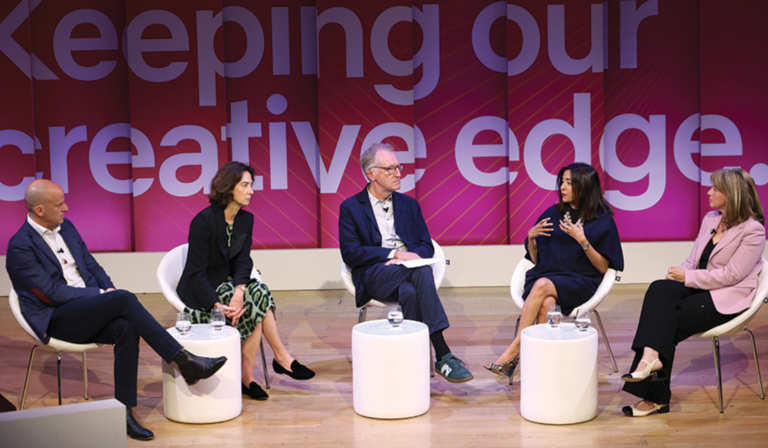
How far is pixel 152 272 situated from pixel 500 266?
3312 millimetres

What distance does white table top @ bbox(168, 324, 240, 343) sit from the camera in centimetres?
340

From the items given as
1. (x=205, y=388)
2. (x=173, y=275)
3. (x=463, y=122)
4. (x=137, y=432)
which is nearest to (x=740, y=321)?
(x=205, y=388)

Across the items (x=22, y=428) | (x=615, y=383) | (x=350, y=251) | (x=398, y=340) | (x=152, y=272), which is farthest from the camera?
(x=152, y=272)

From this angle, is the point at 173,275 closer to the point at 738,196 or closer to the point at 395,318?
the point at 395,318

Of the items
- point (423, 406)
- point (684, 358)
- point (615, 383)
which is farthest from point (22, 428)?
point (684, 358)

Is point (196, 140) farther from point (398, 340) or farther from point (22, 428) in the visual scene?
point (22, 428)

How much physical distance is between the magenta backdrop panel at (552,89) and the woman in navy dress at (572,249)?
8.55 feet

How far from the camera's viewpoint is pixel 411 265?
4078 mm

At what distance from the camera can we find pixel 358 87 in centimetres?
672

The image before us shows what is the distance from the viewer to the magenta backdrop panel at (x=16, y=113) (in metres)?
6.59

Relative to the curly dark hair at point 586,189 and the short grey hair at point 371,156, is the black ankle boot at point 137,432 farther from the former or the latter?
the curly dark hair at point 586,189

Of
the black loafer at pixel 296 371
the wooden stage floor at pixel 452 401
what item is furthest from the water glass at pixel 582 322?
the black loafer at pixel 296 371

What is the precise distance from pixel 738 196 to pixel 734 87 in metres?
3.79

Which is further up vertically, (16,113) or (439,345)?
(16,113)
